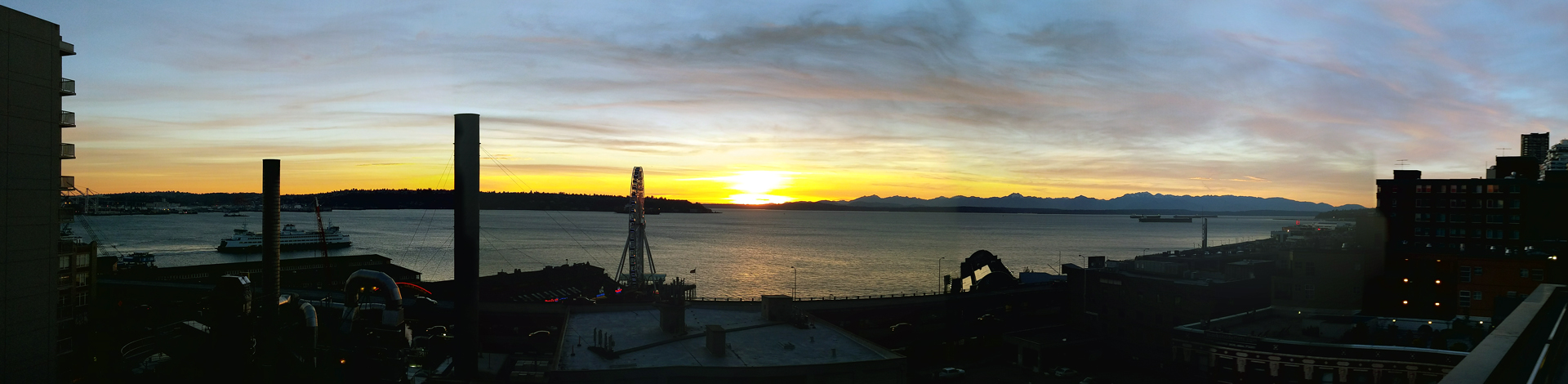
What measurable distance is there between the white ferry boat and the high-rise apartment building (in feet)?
338

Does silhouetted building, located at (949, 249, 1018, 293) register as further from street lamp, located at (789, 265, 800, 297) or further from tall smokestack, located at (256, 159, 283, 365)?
tall smokestack, located at (256, 159, 283, 365)

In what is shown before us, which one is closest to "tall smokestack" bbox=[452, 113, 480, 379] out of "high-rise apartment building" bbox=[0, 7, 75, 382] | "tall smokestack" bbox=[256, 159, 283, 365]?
"tall smokestack" bbox=[256, 159, 283, 365]

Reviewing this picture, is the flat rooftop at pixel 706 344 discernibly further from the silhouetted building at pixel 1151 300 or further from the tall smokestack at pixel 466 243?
the silhouetted building at pixel 1151 300

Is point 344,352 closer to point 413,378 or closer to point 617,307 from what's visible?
point 413,378

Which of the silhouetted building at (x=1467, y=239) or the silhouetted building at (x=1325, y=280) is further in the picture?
the silhouetted building at (x=1325, y=280)

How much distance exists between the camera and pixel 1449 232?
4662 cm

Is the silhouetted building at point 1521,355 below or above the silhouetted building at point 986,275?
above

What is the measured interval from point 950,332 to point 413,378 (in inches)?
924

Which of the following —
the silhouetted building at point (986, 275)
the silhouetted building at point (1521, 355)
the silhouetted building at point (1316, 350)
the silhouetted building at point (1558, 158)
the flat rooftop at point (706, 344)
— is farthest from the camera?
the silhouetted building at point (1558, 158)

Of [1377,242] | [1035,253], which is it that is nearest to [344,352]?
[1377,242]

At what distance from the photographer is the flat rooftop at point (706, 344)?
17547mm

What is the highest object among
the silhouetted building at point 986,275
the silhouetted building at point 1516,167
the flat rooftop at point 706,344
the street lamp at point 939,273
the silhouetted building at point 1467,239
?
the silhouetted building at point 1516,167

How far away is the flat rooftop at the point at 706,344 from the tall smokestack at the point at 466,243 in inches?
102

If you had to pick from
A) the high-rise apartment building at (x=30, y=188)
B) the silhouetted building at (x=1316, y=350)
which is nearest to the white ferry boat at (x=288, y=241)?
the high-rise apartment building at (x=30, y=188)
